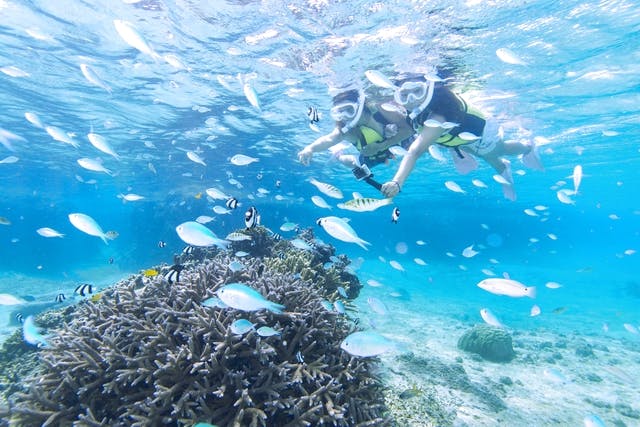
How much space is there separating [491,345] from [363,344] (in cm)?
1174

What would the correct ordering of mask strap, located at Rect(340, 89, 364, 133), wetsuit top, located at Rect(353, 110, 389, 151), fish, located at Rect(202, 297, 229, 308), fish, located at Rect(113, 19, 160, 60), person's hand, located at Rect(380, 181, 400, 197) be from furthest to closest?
wetsuit top, located at Rect(353, 110, 389, 151) < mask strap, located at Rect(340, 89, 364, 133) < fish, located at Rect(113, 19, 160, 60) < person's hand, located at Rect(380, 181, 400, 197) < fish, located at Rect(202, 297, 229, 308)

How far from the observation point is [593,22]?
440 inches

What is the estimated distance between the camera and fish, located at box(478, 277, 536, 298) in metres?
5.40

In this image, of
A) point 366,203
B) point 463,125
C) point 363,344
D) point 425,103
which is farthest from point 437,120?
point 363,344

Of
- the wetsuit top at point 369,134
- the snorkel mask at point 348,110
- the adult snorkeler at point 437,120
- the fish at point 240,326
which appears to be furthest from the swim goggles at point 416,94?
the fish at point 240,326

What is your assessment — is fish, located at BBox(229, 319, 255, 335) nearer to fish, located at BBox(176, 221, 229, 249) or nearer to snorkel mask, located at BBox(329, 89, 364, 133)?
fish, located at BBox(176, 221, 229, 249)

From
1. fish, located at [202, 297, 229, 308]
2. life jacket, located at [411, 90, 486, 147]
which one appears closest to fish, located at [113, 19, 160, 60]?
fish, located at [202, 297, 229, 308]

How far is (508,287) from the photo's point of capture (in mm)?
5543

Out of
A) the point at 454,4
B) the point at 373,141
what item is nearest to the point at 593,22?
the point at 454,4

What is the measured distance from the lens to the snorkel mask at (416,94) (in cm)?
678

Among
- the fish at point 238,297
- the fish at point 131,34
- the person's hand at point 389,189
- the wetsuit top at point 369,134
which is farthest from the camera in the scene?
the wetsuit top at point 369,134

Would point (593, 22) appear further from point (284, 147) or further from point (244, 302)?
point (284, 147)

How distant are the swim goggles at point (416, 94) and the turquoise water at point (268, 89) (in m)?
5.32

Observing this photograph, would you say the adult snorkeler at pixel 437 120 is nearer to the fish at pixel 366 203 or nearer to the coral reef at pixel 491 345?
the fish at pixel 366 203
